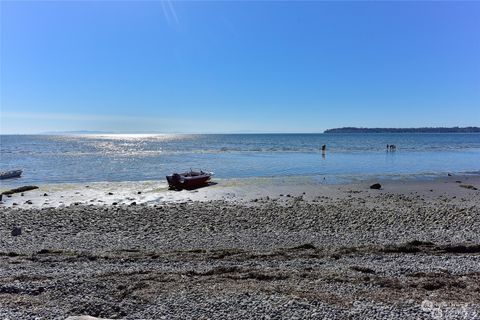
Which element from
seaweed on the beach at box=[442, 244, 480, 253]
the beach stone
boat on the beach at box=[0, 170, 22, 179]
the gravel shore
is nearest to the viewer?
the gravel shore

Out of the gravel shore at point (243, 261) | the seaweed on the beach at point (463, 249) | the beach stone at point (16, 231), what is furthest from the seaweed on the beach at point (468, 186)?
the beach stone at point (16, 231)

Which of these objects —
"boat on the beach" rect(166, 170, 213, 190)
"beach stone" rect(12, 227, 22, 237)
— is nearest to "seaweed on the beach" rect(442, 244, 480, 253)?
"beach stone" rect(12, 227, 22, 237)

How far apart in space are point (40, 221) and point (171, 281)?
8.95 meters

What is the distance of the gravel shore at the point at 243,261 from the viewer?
6035 mm

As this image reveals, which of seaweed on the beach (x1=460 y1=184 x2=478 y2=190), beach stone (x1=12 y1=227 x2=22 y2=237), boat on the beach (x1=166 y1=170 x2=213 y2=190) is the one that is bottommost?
seaweed on the beach (x1=460 y1=184 x2=478 y2=190)

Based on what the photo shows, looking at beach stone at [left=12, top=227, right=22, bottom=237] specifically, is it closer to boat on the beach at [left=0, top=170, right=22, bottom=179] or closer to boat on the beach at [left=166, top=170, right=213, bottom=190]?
boat on the beach at [left=166, top=170, right=213, bottom=190]

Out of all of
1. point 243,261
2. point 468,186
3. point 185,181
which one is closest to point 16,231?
point 243,261

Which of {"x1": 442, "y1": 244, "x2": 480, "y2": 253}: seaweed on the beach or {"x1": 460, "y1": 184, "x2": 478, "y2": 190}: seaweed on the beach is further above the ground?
{"x1": 442, "y1": 244, "x2": 480, "y2": 253}: seaweed on the beach

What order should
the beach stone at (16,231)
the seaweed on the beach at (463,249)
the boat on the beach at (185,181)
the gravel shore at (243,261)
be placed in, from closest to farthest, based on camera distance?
the gravel shore at (243,261) → the seaweed on the beach at (463,249) → the beach stone at (16,231) → the boat on the beach at (185,181)

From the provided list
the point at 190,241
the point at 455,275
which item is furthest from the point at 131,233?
the point at 455,275

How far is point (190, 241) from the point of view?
11.2 meters

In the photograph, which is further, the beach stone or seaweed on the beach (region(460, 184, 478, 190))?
seaweed on the beach (region(460, 184, 478, 190))

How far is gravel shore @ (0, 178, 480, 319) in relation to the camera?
6.04m

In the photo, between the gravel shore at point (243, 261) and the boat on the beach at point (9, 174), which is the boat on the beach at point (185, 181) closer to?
the gravel shore at point (243, 261)
